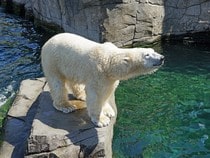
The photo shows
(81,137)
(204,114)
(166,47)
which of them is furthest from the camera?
(166,47)

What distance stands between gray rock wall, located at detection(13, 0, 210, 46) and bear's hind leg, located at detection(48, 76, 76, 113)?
473 cm

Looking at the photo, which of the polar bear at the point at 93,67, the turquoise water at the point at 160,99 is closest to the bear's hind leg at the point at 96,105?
the polar bear at the point at 93,67

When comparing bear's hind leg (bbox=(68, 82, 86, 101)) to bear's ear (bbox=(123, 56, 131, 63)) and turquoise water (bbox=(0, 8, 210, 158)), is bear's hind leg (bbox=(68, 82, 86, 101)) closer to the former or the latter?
turquoise water (bbox=(0, 8, 210, 158))

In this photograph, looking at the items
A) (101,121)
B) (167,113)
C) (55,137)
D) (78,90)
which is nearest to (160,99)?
(167,113)

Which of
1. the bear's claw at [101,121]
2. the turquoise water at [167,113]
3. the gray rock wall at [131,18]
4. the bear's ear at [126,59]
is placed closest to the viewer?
the bear's ear at [126,59]

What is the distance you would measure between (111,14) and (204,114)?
3.73 m

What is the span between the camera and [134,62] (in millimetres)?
5121

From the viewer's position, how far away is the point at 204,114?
7.62 metres

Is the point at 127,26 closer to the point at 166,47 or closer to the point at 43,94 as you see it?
the point at 166,47

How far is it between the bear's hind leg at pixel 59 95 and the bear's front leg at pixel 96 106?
0.45 meters

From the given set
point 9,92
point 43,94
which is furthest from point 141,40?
point 43,94

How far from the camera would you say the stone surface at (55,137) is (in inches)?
213

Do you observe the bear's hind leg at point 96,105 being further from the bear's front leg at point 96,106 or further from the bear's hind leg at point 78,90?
the bear's hind leg at point 78,90

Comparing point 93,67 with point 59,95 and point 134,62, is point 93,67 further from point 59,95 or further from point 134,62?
point 59,95
